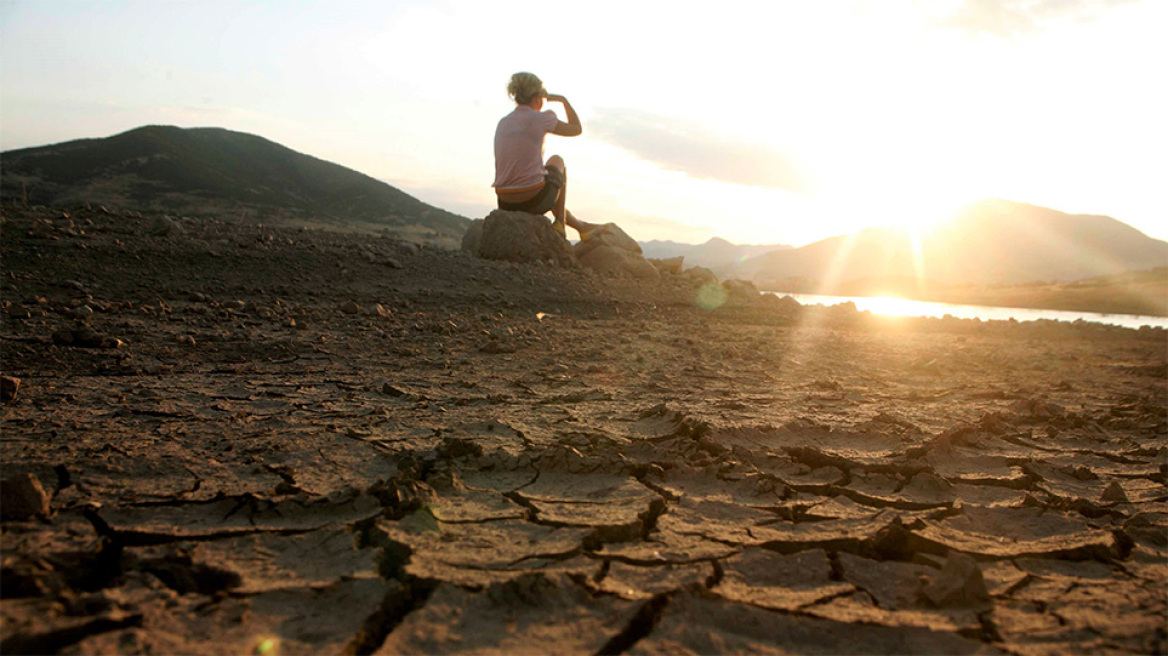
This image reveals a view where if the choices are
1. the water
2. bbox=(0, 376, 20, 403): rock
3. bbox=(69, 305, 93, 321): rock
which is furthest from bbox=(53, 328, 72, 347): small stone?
the water

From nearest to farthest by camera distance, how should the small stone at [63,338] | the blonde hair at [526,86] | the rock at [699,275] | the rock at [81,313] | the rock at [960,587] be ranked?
the rock at [960,587], the small stone at [63,338], the rock at [81,313], the blonde hair at [526,86], the rock at [699,275]

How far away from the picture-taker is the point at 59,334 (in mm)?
2941

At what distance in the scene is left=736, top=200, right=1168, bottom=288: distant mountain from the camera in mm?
51250

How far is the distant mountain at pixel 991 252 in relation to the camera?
168 feet

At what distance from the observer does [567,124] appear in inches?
263

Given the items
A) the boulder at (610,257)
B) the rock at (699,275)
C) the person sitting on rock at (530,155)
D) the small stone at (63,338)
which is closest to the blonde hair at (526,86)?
the person sitting on rock at (530,155)

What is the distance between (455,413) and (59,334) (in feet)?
6.68

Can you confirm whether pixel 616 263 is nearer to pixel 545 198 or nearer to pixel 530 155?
pixel 545 198

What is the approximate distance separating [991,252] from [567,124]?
64.7 meters

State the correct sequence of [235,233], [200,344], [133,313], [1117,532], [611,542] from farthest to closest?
1. [235,233]
2. [133,313]
3. [200,344]
4. [1117,532]
5. [611,542]

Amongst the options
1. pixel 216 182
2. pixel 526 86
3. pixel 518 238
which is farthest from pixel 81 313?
pixel 216 182

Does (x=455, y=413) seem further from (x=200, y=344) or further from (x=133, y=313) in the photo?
(x=133, y=313)

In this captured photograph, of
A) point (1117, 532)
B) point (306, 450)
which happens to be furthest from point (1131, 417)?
point (306, 450)

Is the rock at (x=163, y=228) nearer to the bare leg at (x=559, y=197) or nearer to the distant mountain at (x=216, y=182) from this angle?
the bare leg at (x=559, y=197)
